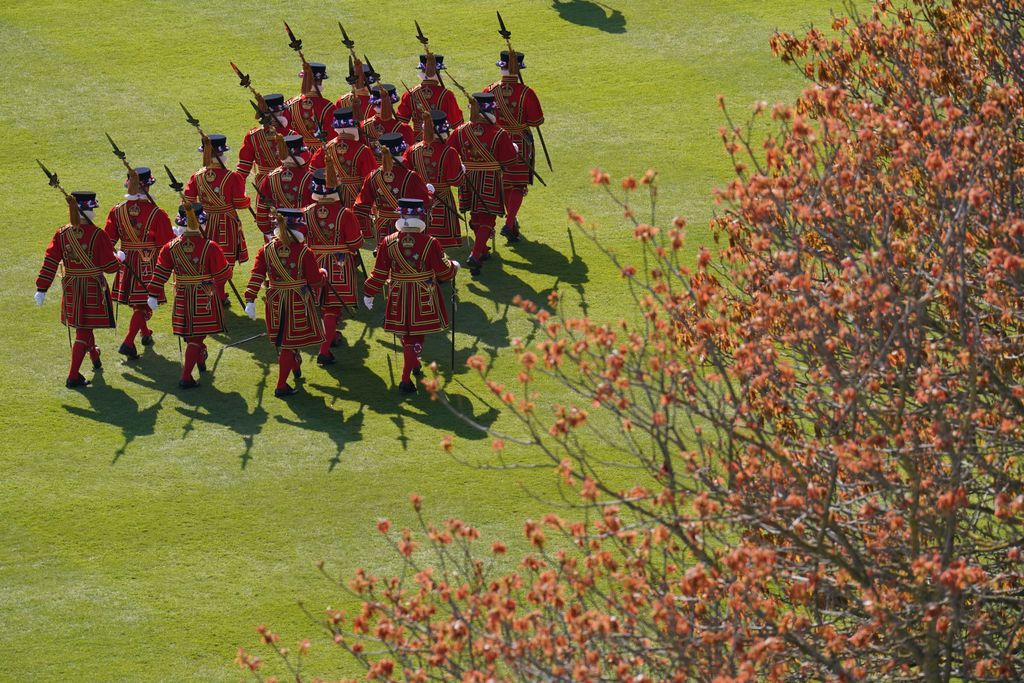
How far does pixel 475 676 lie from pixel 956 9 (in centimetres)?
935

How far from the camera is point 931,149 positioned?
39.3 feet

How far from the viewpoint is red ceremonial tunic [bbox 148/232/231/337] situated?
765 inches

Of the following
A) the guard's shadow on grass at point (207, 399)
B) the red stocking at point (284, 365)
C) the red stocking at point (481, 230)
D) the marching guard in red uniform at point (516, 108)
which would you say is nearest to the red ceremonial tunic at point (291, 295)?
the red stocking at point (284, 365)

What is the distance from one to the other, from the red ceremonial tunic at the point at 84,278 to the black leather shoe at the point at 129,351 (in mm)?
755

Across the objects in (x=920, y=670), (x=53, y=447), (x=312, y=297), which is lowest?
(x=53, y=447)

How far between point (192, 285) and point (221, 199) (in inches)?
109

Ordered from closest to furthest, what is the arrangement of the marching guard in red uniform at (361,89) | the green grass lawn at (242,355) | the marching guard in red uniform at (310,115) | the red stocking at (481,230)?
the green grass lawn at (242,355)
the red stocking at (481,230)
the marching guard in red uniform at (361,89)
the marching guard in red uniform at (310,115)

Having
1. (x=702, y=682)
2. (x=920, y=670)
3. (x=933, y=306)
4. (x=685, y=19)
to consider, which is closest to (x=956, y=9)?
(x=933, y=306)

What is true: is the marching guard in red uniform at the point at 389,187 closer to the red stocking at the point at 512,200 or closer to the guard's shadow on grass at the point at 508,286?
the guard's shadow on grass at the point at 508,286

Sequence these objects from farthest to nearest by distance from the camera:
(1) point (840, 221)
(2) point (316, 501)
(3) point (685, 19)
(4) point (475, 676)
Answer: (3) point (685, 19) < (2) point (316, 501) < (1) point (840, 221) < (4) point (475, 676)

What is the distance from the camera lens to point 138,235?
20.8 metres

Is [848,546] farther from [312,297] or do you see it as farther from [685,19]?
[685,19]

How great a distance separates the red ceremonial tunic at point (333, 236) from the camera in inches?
802

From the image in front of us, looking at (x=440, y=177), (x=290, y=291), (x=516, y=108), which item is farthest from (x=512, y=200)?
(x=290, y=291)
